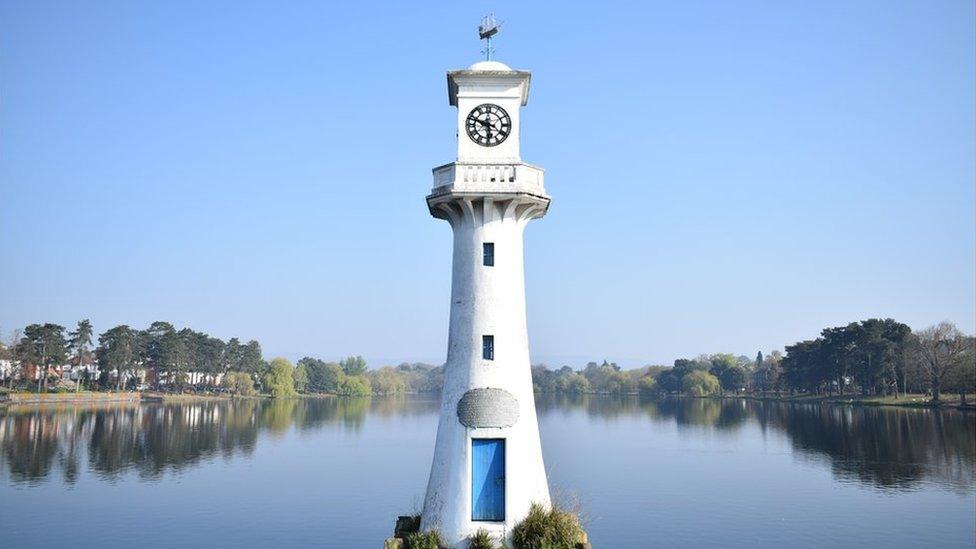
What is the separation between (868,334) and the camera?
10206cm

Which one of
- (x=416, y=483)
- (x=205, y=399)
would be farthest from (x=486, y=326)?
(x=205, y=399)

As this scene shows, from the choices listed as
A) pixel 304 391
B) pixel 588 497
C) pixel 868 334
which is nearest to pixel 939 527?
pixel 588 497

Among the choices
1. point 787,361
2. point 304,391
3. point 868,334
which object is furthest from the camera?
point 304,391

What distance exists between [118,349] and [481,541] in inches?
4419

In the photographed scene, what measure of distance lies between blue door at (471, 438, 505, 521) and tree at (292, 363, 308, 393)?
494 ft

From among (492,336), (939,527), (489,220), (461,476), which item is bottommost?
(939,527)

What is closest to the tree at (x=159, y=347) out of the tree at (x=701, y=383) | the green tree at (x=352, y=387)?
the green tree at (x=352, y=387)

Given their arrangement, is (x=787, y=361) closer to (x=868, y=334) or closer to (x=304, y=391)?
(x=868, y=334)

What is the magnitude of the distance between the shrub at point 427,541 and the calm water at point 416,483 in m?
8.90

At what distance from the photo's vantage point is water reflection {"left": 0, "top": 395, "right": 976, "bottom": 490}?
44000 mm

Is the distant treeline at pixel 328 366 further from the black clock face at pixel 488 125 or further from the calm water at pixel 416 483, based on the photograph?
the black clock face at pixel 488 125

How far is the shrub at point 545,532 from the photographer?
51.9ft

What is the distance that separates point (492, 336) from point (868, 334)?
100 meters

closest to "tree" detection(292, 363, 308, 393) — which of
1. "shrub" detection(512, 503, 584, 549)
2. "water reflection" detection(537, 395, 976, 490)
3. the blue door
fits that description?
"water reflection" detection(537, 395, 976, 490)
